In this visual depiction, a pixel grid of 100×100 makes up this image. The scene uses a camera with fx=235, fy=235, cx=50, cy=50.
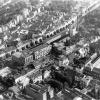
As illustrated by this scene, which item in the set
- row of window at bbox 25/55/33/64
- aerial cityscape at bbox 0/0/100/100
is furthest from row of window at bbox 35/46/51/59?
row of window at bbox 25/55/33/64

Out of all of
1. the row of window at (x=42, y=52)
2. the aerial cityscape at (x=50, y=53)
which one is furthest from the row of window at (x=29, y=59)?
the row of window at (x=42, y=52)

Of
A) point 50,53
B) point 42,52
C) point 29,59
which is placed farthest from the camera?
point 50,53

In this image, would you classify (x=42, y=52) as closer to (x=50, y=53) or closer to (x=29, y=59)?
(x=50, y=53)

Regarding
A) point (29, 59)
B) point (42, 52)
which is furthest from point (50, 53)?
point (29, 59)

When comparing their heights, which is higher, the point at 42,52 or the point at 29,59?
the point at 42,52

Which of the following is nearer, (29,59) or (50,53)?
(29,59)

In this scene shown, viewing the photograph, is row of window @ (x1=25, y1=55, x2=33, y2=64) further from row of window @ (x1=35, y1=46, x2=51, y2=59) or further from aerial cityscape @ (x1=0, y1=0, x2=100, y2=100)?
row of window @ (x1=35, y1=46, x2=51, y2=59)

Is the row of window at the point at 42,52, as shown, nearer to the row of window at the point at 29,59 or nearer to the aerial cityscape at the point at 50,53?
the aerial cityscape at the point at 50,53

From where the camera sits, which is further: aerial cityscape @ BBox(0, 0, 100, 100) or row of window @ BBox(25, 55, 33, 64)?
row of window @ BBox(25, 55, 33, 64)

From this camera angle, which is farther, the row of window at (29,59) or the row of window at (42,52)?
the row of window at (42,52)
